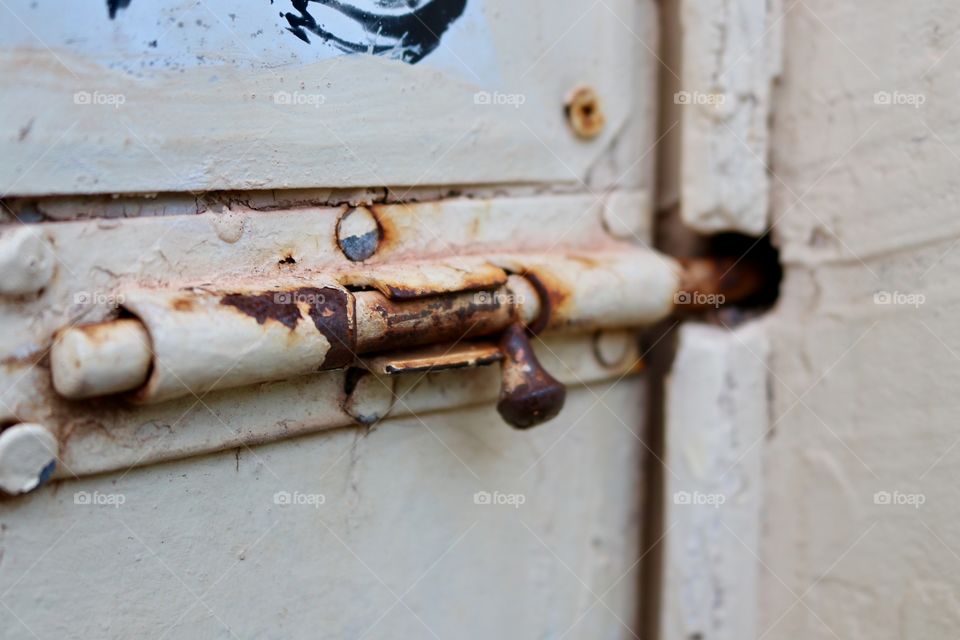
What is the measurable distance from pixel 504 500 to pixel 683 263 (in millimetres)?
335

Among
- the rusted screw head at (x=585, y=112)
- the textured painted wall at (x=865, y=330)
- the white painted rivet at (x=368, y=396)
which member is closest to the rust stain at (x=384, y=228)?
the white painted rivet at (x=368, y=396)

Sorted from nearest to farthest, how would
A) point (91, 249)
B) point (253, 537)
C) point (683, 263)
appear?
1. point (91, 249)
2. point (253, 537)
3. point (683, 263)

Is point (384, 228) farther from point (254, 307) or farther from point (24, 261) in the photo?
point (24, 261)

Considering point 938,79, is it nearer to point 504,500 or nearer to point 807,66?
point 807,66

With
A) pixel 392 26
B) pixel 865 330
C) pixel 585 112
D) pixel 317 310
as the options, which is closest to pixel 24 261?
pixel 317 310

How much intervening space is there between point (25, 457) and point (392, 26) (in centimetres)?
45

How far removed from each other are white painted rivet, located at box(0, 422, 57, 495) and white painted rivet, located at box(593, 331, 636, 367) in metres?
0.55

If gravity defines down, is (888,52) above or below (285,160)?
above

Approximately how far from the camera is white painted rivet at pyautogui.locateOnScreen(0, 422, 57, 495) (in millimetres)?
607

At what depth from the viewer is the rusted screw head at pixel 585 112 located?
0.91 metres

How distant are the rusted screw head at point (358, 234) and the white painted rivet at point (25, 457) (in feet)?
0.93

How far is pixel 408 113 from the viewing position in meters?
0.79

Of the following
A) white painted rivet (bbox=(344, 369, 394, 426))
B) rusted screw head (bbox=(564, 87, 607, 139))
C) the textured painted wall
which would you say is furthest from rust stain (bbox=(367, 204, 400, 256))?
the textured painted wall

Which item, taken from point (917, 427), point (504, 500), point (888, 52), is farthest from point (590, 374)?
point (888, 52)
